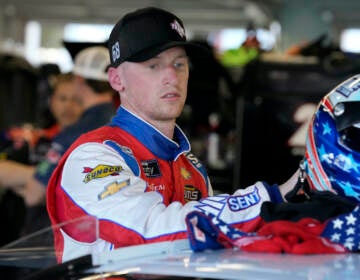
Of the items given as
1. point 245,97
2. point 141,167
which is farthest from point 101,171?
point 245,97

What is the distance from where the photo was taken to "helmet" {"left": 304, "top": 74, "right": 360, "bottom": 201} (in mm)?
2137

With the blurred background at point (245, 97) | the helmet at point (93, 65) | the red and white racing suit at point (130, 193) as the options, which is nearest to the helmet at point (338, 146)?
the red and white racing suit at point (130, 193)

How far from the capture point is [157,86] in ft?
8.59

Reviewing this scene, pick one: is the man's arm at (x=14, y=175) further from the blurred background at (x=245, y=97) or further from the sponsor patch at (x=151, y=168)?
the sponsor patch at (x=151, y=168)

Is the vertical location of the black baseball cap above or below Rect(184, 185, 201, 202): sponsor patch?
above

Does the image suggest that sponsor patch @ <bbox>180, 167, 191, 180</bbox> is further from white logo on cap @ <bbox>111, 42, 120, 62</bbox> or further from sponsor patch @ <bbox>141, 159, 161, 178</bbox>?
white logo on cap @ <bbox>111, 42, 120, 62</bbox>

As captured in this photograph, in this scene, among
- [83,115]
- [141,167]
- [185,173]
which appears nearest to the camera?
[141,167]

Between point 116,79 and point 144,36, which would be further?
point 116,79

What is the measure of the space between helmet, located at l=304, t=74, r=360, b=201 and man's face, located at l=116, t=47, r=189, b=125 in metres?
0.51

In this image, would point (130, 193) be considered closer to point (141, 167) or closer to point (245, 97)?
point (141, 167)

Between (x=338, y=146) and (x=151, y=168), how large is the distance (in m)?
0.59

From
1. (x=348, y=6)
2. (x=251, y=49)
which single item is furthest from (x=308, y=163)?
(x=348, y=6)

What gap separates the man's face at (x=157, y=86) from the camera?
261 cm

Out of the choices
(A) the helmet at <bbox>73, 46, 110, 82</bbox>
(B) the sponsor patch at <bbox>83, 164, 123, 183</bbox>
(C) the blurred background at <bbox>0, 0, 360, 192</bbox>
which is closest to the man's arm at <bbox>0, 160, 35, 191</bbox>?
(A) the helmet at <bbox>73, 46, 110, 82</bbox>
